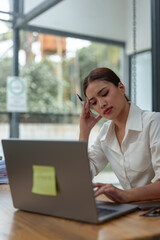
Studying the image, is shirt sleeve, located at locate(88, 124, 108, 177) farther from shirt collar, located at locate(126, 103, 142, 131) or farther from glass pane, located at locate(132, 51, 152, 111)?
glass pane, located at locate(132, 51, 152, 111)

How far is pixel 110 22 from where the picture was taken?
455 centimetres

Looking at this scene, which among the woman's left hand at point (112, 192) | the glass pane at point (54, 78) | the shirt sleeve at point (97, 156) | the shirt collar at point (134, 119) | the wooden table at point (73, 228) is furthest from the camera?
the glass pane at point (54, 78)

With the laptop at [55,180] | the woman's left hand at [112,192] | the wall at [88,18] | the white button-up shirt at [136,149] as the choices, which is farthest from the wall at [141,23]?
the laptop at [55,180]

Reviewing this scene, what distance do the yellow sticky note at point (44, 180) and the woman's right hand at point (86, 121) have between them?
2.74 feet

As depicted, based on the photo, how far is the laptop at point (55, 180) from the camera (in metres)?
0.96

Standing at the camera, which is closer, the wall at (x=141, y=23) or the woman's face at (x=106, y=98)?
the woman's face at (x=106, y=98)

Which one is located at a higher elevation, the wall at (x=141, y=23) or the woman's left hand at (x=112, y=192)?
the wall at (x=141, y=23)

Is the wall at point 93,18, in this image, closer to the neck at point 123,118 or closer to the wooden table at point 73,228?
the neck at point 123,118

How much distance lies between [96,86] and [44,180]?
713mm

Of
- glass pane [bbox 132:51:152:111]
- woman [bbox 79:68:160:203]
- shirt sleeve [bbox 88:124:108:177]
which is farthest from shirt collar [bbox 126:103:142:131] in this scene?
glass pane [bbox 132:51:152:111]

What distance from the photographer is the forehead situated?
1.63m

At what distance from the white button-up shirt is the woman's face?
0.07m

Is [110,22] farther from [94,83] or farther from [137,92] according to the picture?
[94,83]

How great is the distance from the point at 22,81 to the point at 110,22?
1.46m
